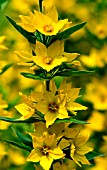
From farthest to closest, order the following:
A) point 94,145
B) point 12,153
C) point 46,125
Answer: point 94,145
point 12,153
point 46,125

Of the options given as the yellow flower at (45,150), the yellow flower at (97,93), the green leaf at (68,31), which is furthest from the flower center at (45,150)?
the yellow flower at (97,93)

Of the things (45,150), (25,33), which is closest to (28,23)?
(25,33)

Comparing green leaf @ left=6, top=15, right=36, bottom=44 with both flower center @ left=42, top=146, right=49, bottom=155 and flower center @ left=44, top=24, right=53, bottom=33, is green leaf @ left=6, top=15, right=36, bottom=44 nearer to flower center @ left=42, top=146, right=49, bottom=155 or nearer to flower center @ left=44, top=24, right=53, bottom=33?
flower center @ left=44, top=24, right=53, bottom=33

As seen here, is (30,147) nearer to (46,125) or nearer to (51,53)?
(46,125)

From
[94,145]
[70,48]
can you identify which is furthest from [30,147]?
[70,48]

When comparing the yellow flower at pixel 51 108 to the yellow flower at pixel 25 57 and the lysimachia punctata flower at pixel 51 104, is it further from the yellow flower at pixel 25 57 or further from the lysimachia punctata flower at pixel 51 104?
the yellow flower at pixel 25 57

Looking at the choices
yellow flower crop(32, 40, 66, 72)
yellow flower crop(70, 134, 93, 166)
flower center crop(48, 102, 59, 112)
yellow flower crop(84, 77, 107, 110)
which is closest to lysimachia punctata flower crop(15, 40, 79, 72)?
yellow flower crop(32, 40, 66, 72)
